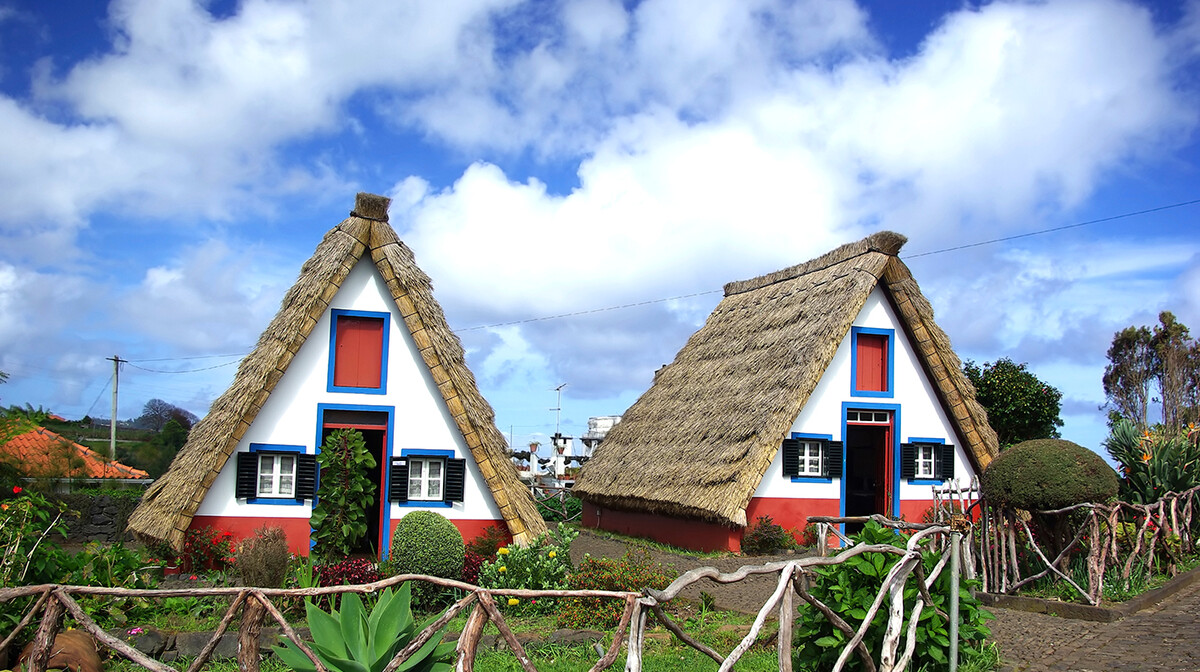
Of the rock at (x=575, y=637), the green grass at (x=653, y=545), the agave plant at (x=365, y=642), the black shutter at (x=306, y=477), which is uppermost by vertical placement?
the black shutter at (x=306, y=477)

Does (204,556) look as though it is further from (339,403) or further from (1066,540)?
(1066,540)

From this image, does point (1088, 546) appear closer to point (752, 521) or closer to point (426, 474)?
point (752, 521)

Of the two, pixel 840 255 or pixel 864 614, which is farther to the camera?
pixel 840 255

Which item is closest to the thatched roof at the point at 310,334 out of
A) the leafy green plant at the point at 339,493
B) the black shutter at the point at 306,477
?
the black shutter at the point at 306,477

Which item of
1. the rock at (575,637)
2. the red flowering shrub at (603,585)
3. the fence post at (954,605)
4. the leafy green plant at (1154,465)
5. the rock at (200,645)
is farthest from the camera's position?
the leafy green plant at (1154,465)

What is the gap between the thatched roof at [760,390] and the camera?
593 inches

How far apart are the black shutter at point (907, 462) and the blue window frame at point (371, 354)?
31.6 ft

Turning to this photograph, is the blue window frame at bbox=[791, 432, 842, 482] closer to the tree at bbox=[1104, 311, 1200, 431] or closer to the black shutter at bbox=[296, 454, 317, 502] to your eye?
the black shutter at bbox=[296, 454, 317, 502]

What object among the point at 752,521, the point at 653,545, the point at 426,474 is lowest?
the point at 653,545

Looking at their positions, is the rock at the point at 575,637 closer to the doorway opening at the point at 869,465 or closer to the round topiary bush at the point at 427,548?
the round topiary bush at the point at 427,548

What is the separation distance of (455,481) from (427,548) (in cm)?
231

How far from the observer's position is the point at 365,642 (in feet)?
15.5

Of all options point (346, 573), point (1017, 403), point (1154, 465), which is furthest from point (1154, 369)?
point (346, 573)

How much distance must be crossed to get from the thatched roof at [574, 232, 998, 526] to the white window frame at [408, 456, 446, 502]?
4.45m
